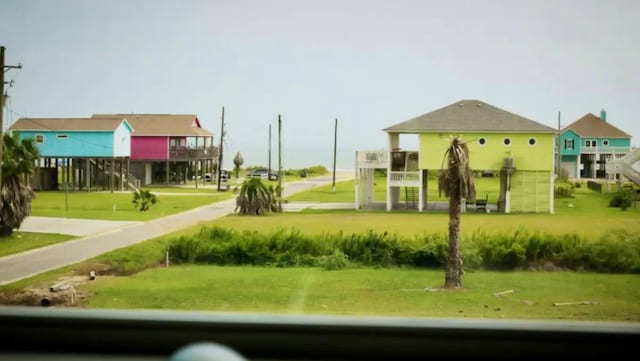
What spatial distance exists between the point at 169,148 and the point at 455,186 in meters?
1.32

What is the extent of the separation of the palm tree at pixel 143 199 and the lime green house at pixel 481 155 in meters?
1.01

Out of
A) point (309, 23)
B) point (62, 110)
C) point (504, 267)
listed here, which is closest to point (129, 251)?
point (62, 110)

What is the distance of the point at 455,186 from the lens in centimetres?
294

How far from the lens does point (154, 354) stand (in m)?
1.62

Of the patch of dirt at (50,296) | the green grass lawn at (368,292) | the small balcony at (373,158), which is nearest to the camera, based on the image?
the green grass lawn at (368,292)

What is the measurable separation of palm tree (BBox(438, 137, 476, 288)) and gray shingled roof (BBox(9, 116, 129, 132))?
1472 mm

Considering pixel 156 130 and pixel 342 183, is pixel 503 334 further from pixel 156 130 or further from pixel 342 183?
pixel 156 130

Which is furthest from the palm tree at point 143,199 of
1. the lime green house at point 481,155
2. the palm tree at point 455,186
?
the palm tree at point 455,186

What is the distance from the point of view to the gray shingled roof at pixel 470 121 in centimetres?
271

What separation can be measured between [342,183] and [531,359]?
162cm

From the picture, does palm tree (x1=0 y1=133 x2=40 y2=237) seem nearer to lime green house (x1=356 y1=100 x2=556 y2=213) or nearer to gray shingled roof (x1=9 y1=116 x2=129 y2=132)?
gray shingled roof (x1=9 y1=116 x2=129 y2=132)

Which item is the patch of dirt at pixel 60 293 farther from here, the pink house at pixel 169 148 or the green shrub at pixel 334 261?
Result: the green shrub at pixel 334 261

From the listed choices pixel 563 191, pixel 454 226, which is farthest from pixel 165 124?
pixel 563 191

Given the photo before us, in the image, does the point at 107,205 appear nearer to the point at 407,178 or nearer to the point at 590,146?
the point at 407,178
